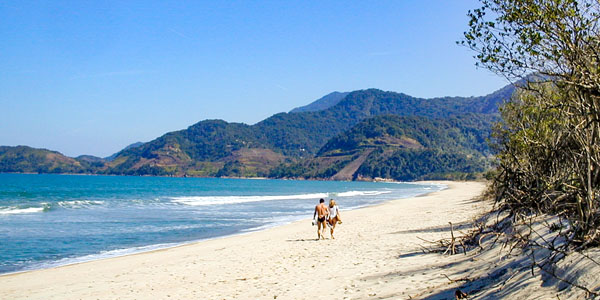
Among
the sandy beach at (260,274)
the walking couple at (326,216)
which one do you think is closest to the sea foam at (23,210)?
the sandy beach at (260,274)

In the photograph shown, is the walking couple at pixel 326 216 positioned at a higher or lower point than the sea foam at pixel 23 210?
higher

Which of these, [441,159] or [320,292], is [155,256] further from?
[441,159]

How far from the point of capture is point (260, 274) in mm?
10883

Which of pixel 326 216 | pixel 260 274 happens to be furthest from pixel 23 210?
pixel 260 274

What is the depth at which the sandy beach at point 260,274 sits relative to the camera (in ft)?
28.1

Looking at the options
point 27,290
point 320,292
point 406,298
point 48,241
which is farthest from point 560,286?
point 48,241

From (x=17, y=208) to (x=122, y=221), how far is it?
611 inches

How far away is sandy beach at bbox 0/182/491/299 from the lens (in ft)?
28.1

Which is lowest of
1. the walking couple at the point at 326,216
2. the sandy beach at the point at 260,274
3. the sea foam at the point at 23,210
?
the sandy beach at the point at 260,274

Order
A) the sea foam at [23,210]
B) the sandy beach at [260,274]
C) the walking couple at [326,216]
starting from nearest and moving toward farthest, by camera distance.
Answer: the sandy beach at [260,274] < the walking couple at [326,216] < the sea foam at [23,210]

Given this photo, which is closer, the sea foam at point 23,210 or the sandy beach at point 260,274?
the sandy beach at point 260,274

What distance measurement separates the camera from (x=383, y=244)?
45.0 feet

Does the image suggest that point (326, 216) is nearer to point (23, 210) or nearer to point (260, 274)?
point (260, 274)

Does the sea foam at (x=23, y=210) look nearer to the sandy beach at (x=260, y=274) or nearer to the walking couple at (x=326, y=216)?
the sandy beach at (x=260, y=274)
